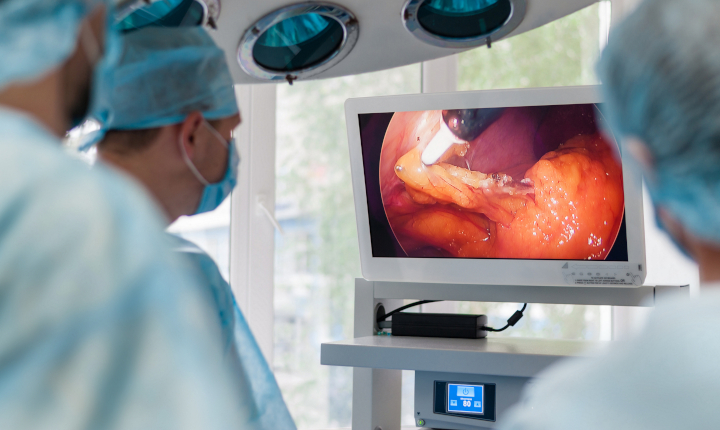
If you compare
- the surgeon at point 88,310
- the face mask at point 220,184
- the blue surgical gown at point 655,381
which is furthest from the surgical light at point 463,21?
the surgeon at point 88,310

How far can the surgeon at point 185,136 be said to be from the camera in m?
1.02

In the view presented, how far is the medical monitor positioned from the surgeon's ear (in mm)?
750

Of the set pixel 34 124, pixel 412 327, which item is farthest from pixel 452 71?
pixel 34 124

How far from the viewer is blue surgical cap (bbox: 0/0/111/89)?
0.41 meters

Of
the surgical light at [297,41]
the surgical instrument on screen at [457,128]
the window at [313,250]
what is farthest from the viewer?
the window at [313,250]

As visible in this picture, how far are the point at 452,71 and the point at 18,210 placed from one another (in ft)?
8.86

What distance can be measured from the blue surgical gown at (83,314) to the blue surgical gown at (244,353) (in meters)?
0.72

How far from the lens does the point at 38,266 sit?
1.09 feet

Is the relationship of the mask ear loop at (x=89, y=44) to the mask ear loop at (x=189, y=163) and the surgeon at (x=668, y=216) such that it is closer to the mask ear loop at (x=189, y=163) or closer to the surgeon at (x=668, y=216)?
the surgeon at (x=668, y=216)

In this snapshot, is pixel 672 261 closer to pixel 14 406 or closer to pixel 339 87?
pixel 339 87

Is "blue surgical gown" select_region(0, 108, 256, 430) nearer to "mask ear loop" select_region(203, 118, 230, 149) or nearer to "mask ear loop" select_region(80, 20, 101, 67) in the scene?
"mask ear loop" select_region(80, 20, 101, 67)

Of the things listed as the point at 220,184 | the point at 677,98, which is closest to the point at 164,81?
the point at 220,184

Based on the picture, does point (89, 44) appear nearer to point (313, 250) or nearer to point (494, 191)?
point (494, 191)

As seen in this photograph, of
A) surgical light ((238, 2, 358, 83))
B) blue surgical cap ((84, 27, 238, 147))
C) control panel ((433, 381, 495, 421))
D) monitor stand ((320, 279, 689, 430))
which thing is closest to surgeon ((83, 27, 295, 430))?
blue surgical cap ((84, 27, 238, 147))
